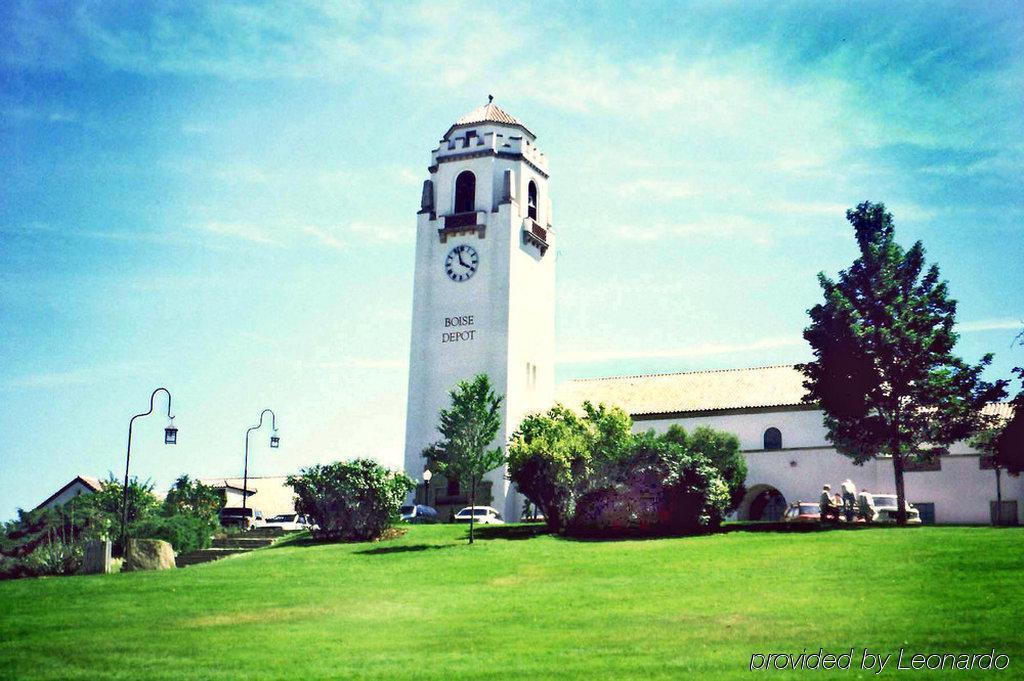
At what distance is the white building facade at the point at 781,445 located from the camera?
170ft

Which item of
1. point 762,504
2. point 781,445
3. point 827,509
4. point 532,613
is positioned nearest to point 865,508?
point 827,509

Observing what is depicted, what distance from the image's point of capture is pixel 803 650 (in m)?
16.2

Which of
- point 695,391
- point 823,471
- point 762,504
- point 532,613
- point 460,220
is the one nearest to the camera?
point 532,613

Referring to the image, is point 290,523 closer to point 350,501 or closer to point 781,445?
point 350,501

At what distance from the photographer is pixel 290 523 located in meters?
46.5

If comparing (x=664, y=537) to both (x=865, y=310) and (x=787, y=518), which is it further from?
(x=865, y=310)

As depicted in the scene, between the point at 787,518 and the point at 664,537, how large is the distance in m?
7.49

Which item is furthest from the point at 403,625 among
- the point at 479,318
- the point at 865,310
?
the point at 479,318

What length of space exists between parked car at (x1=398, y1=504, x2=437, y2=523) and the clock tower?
5633 mm

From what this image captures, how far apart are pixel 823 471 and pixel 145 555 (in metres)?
37.2

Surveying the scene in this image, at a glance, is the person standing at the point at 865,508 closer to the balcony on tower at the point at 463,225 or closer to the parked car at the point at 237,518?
the parked car at the point at 237,518

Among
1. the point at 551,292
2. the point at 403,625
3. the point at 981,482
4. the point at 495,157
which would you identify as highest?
the point at 495,157

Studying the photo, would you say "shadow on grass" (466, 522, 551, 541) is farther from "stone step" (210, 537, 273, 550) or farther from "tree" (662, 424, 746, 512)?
"tree" (662, 424, 746, 512)

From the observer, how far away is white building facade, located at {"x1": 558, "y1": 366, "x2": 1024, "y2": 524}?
51750 mm
